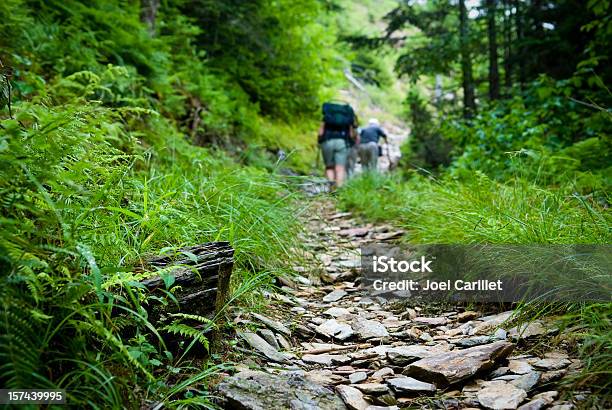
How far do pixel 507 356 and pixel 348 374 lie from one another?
72 centimetres

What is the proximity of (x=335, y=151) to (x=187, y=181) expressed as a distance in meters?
6.03

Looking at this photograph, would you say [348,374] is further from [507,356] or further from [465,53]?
[465,53]

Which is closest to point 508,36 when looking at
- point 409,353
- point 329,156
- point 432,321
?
point 329,156

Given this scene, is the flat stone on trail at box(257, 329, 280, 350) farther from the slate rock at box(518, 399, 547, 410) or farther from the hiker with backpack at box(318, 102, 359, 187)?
the hiker with backpack at box(318, 102, 359, 187)

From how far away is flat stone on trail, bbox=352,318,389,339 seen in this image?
2.62 metres

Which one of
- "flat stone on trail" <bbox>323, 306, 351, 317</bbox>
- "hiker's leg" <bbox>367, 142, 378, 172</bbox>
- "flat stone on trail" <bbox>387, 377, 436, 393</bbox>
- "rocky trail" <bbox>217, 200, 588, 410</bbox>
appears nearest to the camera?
"rocky trail" <bbox>217, 200, 588, 410</bbox>

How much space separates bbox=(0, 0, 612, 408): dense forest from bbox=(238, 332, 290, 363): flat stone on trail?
0.14 metres

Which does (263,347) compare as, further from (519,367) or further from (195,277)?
(519,367)

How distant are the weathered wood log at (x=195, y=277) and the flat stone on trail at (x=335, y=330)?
69 centimetres

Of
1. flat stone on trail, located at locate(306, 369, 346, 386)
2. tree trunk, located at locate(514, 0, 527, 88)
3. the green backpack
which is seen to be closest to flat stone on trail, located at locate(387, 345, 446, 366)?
flat stone on trail, located at locate(306, 369, 346, 386)

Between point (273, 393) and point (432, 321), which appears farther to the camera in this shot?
point (432, 321)

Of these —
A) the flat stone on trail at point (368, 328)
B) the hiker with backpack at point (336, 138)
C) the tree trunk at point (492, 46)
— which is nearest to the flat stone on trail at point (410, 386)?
the flat stone on trail at point (368, 328)

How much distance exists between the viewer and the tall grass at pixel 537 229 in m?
1.87

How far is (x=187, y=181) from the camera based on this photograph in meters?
3.45
